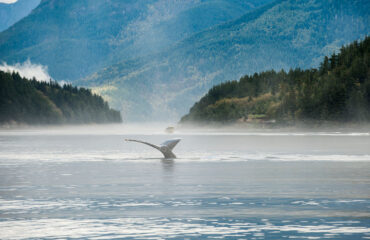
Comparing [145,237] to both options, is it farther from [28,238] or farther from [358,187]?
[358,187]

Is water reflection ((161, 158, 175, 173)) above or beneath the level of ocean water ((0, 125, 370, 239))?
above

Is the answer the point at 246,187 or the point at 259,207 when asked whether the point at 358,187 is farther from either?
the point at 259,207

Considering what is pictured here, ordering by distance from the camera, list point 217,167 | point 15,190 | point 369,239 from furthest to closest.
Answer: point 217,167 → point 15,190 → point 369,239

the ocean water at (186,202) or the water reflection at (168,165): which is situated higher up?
the water reflection at (168,165)

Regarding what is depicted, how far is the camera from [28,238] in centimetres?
2450

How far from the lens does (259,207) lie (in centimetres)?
3152

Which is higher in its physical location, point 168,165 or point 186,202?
point 168,165

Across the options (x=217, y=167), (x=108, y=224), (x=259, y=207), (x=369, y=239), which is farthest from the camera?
(x=217, y=167)

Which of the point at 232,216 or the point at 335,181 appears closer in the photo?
the point at 232,216

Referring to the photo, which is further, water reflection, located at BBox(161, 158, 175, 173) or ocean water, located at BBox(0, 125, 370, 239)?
water reflection, located at BBox(161, 158, 175, 173)

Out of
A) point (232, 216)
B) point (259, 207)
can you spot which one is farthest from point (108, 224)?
point (259, 207)

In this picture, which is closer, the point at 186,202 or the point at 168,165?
the point at 186,202

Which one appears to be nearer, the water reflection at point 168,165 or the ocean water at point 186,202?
the ocean water at point 186,202

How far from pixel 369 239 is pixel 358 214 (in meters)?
5.51
